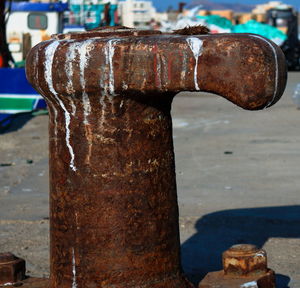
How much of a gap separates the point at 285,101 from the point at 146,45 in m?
11.0

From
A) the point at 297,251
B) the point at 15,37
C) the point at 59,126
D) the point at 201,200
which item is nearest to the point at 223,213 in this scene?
the point at 201,200

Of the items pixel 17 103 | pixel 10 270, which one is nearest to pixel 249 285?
pixel 10 270

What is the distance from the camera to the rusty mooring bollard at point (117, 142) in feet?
10.2

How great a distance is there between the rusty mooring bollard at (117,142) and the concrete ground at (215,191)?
82 cm

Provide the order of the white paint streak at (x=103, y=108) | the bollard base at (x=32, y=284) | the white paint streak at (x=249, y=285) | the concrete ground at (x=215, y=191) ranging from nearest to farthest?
the white paint streak at (x=103, y=108)
the white paint streak at (x=249, y=285)
the bollard base at (x=32, y=284)
the concrete ground at (x=215, y=191)

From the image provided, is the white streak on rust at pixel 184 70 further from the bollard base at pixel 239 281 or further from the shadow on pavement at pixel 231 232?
the shadow on pavement at pixel 231 232

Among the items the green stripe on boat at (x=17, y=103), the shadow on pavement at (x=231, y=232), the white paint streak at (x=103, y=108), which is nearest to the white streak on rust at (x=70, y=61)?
the white paint streak at (x=103, y=108)

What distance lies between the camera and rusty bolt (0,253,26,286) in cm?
368

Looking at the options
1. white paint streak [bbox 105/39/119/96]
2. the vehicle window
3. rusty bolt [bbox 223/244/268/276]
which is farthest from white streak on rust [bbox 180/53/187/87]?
the vehicle window

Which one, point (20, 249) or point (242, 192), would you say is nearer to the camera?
point (20, 249)

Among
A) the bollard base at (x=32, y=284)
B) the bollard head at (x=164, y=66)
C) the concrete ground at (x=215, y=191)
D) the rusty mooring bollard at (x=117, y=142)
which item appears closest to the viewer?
the bollard head at (x=164, y=66)

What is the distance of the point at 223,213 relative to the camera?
221 inches

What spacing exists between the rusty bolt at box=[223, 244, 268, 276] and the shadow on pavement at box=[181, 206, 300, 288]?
0.47 m

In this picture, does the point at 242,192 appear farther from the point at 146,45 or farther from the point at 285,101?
the point at 285,101
